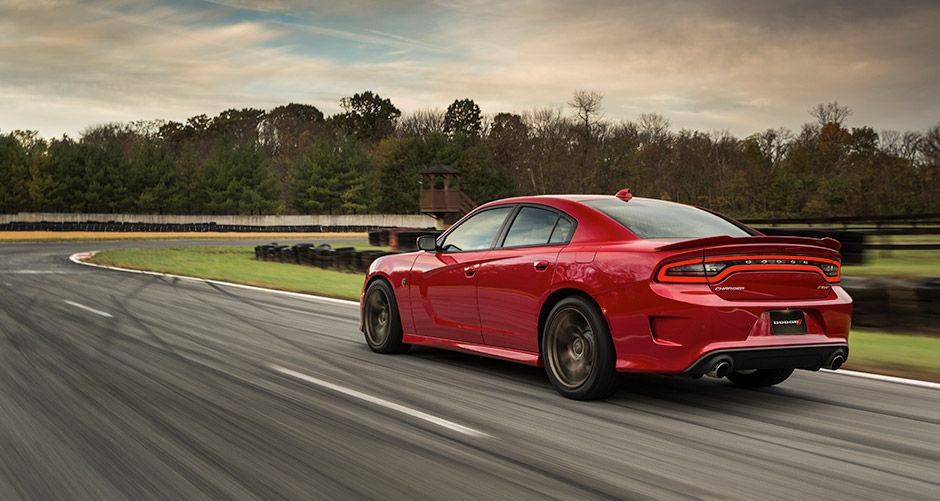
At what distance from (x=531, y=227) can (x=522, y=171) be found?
82.1 metres

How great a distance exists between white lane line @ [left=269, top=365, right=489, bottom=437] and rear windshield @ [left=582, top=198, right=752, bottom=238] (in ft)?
6.43

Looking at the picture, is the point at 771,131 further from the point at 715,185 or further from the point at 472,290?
the point at 472,290

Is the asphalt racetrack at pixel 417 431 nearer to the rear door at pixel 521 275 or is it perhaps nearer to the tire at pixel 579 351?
the tire at pixel 579 351

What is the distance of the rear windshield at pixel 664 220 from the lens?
6395 millimetres

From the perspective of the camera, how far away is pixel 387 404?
6.09 meters

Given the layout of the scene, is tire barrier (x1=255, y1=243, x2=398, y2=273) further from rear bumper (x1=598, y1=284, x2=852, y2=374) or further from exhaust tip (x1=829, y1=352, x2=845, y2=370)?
exhaust tip (x1=829, y1=352, x2=845, y2=370)

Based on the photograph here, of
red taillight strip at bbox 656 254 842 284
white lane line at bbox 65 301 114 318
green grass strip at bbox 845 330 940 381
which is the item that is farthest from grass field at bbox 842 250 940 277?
white lane line at bbox 65 301 114 318

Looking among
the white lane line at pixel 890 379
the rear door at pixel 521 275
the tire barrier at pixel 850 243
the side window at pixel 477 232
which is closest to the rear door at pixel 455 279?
the side window at pixel 477 232

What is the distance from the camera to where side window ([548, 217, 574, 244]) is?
6609 millimetres

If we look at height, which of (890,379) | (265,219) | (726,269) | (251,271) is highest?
(726,269)

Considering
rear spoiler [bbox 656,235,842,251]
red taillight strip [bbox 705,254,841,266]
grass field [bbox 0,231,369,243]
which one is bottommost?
grass field [bbox 0,231,369,243]

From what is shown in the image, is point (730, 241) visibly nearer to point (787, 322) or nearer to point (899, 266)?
point (787, 322)

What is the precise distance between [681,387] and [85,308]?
9997mm

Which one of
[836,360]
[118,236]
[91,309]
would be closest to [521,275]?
[836,360]
